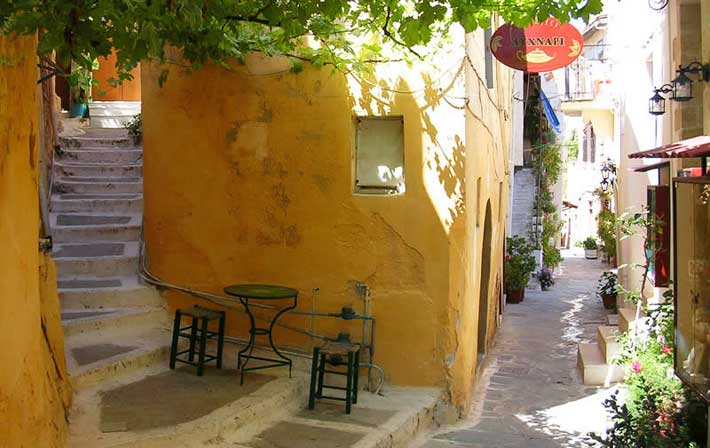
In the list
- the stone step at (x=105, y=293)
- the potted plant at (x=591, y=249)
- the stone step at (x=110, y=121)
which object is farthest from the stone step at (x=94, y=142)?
the potted plant at (x=591, y=249)

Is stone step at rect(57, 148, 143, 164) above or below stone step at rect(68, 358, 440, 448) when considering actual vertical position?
above

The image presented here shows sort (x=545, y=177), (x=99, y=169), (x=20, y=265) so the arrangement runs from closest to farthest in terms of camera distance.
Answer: (x=20, y=265) → (x=99, y=169) → (x=545, y=177)

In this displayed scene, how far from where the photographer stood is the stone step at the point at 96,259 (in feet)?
27.1

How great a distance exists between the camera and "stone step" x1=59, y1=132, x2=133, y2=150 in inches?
443

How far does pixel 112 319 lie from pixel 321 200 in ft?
7.76

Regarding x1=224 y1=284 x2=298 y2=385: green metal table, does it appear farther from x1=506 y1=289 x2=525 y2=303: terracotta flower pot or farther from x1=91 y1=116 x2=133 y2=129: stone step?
x1=506 y1=289 x2=525 y2=303: terracotta flower pot

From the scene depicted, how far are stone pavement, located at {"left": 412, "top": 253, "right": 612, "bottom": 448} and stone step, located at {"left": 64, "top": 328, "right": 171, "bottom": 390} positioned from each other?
2.60 metres

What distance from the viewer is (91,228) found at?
8.91 metres

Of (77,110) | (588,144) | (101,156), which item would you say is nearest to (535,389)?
(101,156)

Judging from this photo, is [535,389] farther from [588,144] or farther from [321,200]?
[588,144]

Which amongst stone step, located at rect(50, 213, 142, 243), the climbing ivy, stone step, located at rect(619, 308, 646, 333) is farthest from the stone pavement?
the climbing ivy

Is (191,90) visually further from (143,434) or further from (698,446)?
(698,446)

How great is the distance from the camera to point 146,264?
327 inches

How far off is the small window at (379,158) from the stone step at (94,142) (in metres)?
5.03
